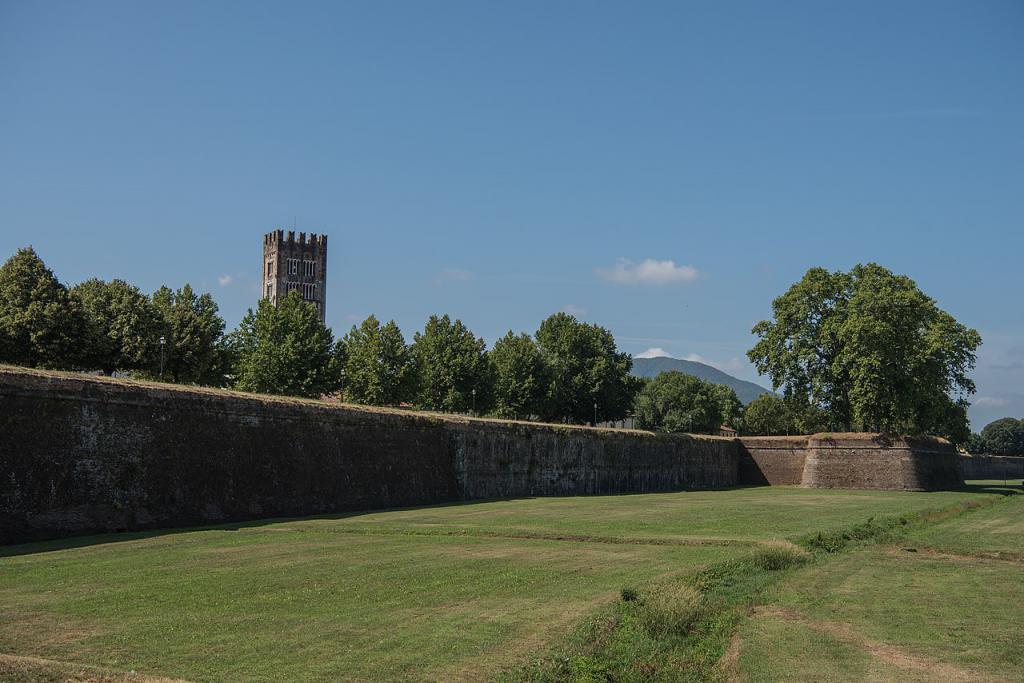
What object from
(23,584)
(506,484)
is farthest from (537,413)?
(23,584)

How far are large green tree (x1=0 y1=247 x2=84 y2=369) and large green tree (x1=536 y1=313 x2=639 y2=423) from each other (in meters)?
44.7

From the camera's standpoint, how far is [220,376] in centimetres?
7338

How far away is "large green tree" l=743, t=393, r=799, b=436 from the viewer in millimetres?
123750

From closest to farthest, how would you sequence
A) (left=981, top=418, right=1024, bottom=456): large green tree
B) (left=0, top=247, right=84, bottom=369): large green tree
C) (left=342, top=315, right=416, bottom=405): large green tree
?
1. (left=0, top=247, right=84, bottom=369): large green tree
2. (left=342, top=315, right=416, bottom=405): large green tree
3. (left=981, top=418, right=1024, bottom=456): large green tree

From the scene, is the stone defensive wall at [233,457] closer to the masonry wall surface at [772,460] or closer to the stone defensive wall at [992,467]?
the masonry wall surface at [772,460]

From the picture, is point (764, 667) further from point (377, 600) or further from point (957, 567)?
point (957, 567)

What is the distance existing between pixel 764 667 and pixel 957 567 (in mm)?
11700

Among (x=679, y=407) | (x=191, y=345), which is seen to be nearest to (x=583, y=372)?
(x=191, y=345)

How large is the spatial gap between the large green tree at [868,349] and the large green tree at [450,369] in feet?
77.2

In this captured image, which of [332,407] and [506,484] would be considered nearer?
[332,407]

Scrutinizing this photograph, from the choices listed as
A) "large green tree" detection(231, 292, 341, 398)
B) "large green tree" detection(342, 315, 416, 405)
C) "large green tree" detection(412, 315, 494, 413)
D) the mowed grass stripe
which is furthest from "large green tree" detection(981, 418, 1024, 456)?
the mowed grass stripe

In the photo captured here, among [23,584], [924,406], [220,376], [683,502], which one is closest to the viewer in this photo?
[23,584]

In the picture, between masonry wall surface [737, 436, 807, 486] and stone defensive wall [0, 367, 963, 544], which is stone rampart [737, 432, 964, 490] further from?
stone defensive wall [0, 367, 963, 544]

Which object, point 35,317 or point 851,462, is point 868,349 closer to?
point 851,462
